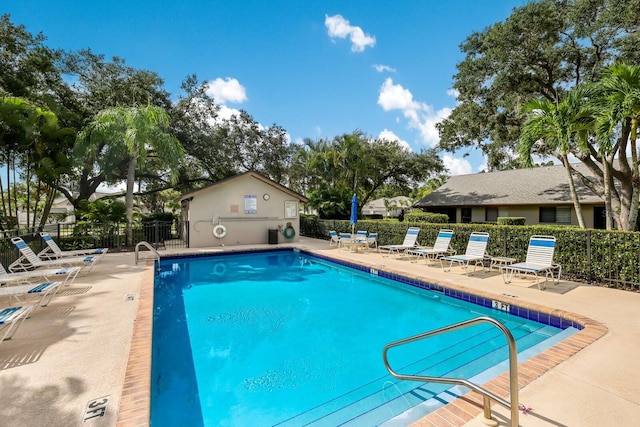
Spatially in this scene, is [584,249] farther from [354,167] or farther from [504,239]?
[354,167]

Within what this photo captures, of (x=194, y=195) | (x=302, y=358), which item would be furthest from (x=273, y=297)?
(x=194, y=195)

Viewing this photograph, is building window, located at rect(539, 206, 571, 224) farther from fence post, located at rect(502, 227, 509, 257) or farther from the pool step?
the pool step

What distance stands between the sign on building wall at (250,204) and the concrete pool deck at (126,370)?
1058 centimetres

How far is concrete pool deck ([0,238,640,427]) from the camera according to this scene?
274 cm

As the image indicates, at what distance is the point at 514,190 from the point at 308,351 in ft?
70.4

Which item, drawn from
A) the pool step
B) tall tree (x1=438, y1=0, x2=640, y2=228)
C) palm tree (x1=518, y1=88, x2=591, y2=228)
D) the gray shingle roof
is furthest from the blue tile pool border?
the gray shingle roof

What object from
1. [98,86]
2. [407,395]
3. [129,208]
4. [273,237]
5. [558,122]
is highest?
[98,86]

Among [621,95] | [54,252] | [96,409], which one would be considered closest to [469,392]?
[96,409]

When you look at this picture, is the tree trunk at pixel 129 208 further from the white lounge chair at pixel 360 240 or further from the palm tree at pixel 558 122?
the palm tree at pixel 558 122

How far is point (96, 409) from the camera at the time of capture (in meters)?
2.80

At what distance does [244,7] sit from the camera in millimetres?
12406

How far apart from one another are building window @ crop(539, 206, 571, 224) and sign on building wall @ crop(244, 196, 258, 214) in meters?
18.1

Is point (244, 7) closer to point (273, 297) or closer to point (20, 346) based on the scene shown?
point (273, 297)

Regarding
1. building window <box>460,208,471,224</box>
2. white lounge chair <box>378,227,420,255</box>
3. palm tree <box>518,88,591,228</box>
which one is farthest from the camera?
building window <box>460,208,471,224</box>
